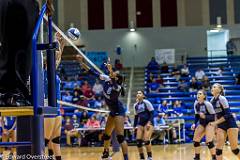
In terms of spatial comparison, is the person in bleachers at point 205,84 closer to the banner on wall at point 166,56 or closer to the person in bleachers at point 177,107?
the person in bleachers at point 177,107

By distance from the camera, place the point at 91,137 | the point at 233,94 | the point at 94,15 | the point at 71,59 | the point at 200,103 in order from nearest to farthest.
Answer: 1. the point at 200,103
2. the point at 91,137
3. the point at 233,94
4. the point at 71,59
5. the point at 94,15

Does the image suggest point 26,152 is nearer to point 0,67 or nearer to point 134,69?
point 0,67

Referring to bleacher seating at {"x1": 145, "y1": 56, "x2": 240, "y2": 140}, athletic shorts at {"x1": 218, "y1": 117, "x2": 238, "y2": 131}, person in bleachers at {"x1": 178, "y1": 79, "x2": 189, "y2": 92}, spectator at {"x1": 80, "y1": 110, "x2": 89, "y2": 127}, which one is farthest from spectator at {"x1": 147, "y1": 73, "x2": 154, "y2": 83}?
athletic shorts at {"x1": 218, "y1": 117, "x2": 238, "y2": 131}

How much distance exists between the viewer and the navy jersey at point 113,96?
1142 centimetres

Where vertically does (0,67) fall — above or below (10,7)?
below

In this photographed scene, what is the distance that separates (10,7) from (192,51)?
89.3 ft

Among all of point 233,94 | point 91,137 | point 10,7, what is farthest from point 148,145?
point 233,94

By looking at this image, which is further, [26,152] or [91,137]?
[91,137]

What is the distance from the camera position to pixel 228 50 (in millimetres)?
29391

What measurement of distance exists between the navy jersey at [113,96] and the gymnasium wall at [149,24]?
18.9 meters

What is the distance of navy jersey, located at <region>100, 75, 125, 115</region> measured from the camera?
1142 cm

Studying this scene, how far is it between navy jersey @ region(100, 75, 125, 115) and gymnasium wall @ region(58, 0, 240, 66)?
18859 millimetres

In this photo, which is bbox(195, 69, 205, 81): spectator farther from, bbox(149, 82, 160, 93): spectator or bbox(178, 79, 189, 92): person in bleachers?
bbox(149, 82, 160, 93): spectator

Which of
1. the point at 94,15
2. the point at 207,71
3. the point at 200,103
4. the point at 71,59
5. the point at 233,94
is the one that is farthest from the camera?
the point at 94,15
